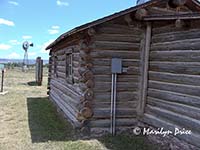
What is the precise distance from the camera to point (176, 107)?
6.48m

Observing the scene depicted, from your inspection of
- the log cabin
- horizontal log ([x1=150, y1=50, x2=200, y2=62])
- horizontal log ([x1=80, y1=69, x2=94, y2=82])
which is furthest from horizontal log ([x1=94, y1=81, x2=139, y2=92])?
horizontal log ([x1=150, y1=50, x2=200, y2=62])

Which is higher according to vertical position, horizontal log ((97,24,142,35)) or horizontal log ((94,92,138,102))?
horizontal log ((97,24,142,35))

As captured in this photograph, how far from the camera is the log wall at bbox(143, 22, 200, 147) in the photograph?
5934 millimetres

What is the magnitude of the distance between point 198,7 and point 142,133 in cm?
396

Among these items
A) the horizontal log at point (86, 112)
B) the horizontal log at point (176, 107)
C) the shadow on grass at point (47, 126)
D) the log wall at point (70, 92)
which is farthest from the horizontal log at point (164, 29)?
the shadow on grass at point (47, 126)

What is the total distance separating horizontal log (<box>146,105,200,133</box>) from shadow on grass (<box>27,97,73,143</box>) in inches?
85.1

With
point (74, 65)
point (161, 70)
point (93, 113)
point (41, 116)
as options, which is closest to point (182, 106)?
point (161, 70)

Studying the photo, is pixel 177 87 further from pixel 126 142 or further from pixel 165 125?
pixel 126 142

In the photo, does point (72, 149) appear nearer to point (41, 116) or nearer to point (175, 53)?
point (175, 53)

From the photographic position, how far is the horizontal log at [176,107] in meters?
5.88

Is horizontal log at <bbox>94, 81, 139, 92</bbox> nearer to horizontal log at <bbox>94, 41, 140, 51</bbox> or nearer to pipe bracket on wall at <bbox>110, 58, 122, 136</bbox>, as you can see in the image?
pipe bracket on wall at <bbox>110, 58, 122, 136</bbox>

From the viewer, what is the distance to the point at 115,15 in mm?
7199

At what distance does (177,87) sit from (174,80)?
188 millimetres

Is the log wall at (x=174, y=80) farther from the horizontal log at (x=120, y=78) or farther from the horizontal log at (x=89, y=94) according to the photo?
the horizontal log at (x=89, y=94)
